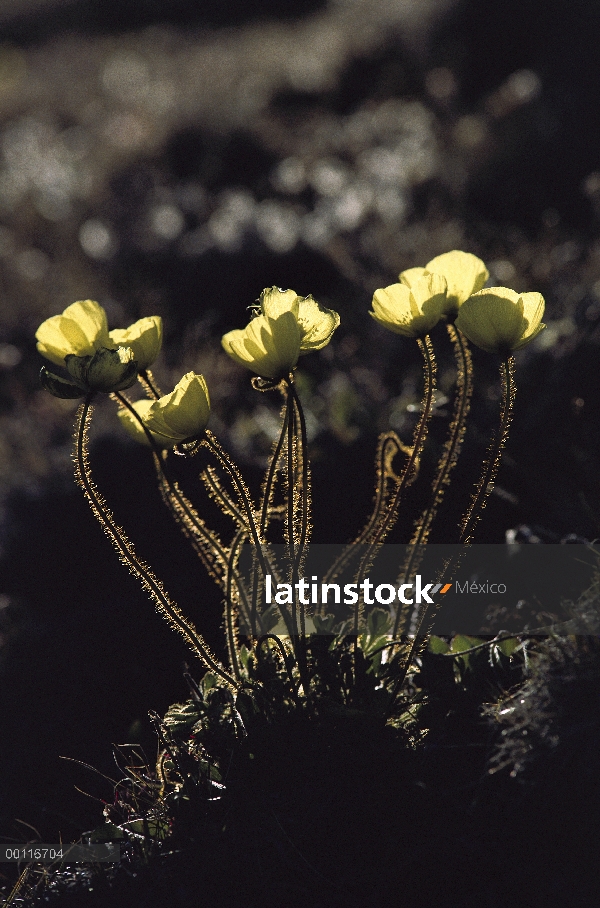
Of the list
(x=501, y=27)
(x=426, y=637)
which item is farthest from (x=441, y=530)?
(x=501, y=27)

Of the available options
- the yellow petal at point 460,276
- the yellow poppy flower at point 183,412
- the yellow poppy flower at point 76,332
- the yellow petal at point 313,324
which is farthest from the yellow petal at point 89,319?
the yellow petal at point 460,276

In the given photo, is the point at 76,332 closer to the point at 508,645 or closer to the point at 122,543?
the point at 122,543

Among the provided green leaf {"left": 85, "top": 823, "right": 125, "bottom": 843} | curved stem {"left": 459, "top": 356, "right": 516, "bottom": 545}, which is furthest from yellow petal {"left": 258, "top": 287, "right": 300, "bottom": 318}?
green leaf {"left": 85, "top": 823, "right": 125, "bottom": 843}

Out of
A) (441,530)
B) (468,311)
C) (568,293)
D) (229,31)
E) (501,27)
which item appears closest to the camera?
(468,311)

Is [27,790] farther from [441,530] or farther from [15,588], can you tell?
[441,530]

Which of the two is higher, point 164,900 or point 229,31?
point 229,31

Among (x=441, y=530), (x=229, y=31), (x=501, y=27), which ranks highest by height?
(x=229, y=31)

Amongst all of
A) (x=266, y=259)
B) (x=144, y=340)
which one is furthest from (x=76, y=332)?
(x=266, y=259)
